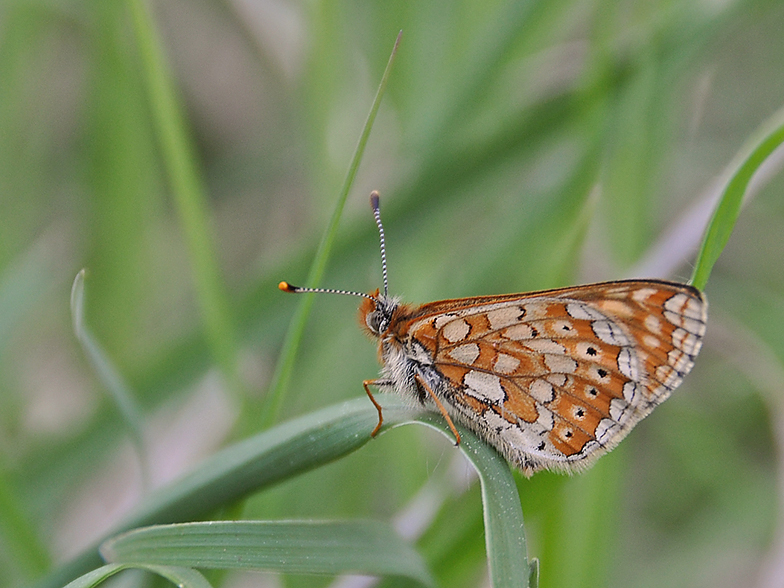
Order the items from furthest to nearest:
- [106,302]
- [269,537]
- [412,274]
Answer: [106,302], [412,274], [269,537]

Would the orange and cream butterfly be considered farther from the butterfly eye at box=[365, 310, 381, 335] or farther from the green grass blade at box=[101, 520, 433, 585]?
the green grass blade at box=[101, 520, 433, 585]

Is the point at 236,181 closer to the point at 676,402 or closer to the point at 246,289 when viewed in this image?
the point at 246,289

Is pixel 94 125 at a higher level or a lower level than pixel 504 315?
higher

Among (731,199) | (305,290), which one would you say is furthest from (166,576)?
(731,199)

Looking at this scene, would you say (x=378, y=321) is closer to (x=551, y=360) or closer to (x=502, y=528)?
(x=551, y=360)

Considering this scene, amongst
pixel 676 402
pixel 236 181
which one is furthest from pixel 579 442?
pixel 236 181

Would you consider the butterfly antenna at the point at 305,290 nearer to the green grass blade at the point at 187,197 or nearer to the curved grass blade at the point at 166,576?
the green grass blade at the point at 187,197

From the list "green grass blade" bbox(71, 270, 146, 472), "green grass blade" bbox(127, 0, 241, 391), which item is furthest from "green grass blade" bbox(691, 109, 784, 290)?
"green grass blade" bbox(127, 0, 241, 391)
